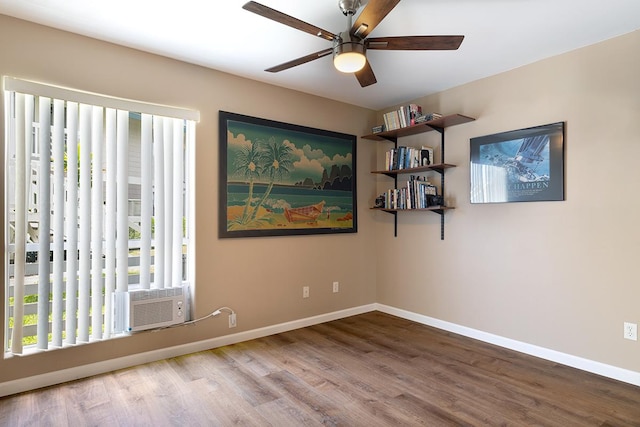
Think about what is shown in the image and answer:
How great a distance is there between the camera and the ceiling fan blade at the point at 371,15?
5.65ft

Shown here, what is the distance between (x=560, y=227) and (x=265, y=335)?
2722mm

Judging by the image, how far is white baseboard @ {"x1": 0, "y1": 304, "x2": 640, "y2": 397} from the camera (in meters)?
2.44

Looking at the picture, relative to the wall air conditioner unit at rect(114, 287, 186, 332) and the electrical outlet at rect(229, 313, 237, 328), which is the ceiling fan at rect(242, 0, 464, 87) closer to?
the wall air conditioner unit at rect(114, 287, 186, 332)

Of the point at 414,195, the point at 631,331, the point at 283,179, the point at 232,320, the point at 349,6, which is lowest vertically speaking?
the point at 232,320

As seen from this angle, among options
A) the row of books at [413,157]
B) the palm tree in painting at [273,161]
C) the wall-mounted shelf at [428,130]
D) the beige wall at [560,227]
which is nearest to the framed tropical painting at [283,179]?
the palm tree in painting at [273,161]

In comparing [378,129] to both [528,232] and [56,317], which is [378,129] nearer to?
[528,232]

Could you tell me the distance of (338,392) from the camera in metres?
2.37

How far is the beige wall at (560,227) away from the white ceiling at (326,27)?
222mm

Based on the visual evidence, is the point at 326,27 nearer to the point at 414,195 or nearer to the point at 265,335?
the point at 414,195

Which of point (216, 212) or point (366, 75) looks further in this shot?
point (216, 212)

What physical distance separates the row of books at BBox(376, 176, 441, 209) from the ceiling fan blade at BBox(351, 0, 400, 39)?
189 centimetres

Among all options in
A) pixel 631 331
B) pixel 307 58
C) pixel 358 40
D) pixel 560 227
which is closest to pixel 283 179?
pixel 307 58

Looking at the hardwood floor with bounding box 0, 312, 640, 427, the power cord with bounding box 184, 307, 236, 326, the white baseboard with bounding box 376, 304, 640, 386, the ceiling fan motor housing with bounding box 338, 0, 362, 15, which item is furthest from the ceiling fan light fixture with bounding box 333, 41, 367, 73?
the white baseboard with bounding box 376, 304, 640, 386

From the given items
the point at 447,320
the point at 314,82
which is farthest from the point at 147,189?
the point at 447,320
